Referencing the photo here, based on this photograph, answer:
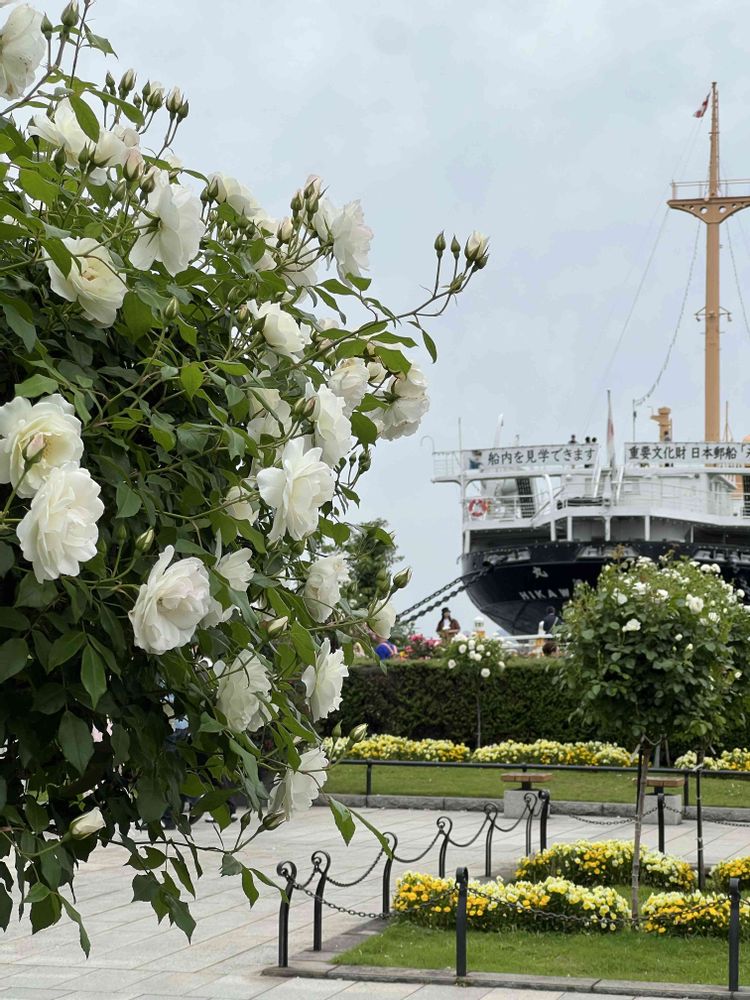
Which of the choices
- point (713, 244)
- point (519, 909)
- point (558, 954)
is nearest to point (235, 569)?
point (558, 954)

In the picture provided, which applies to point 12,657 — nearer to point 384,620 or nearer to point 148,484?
point 148,484

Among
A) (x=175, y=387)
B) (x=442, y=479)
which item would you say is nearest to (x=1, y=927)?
(x=175, y=387)

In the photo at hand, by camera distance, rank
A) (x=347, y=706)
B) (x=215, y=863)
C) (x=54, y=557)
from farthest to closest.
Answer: (x=347, y=706)
(x=215, y=863)
(x=54, y=557)

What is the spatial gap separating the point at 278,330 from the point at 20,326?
1.65 ft

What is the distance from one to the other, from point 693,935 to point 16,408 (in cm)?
868

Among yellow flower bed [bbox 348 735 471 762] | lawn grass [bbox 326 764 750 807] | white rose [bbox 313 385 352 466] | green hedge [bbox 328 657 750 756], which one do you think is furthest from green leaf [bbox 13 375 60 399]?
green hedge [bbox 328 657 750 756]

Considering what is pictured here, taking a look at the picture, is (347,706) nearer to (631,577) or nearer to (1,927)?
(631,577)

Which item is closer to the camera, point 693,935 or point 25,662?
point 25,662

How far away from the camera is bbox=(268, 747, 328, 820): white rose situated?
2.66 metres

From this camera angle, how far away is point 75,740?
2.16 meters

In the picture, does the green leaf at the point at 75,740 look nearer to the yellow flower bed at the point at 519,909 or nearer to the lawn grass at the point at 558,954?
the lawn grass at the point at 558,954

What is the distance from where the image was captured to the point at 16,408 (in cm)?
195

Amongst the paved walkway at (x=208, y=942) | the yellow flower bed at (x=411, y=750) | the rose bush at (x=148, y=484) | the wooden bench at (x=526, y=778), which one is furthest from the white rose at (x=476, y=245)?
the yellow flower bed at (x=411, y=750)

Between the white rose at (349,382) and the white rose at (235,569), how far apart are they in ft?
1.52
